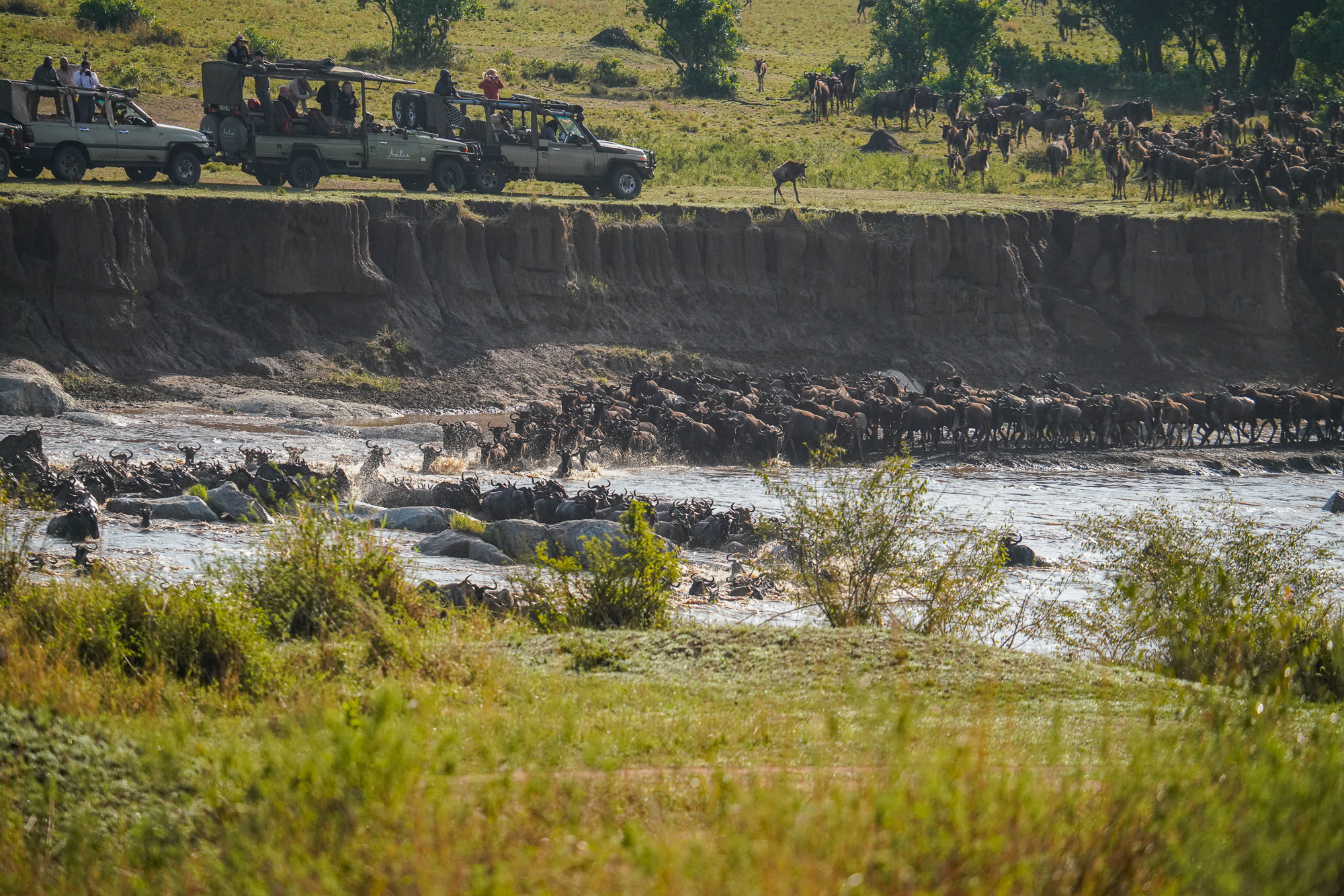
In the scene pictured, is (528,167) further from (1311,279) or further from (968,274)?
(1311,279)

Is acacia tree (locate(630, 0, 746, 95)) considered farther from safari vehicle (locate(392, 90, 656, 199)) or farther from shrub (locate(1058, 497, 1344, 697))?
shrub (locate(1058, 497, 1344, 697))

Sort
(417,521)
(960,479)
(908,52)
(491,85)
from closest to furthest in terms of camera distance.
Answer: (417,521)
(960,479)
(491,85)
(908,52)

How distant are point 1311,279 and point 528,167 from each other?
24.8 metres

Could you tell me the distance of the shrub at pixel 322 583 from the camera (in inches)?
374

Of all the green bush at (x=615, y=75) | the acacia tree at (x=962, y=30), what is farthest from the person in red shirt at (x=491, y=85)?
the acacia tree at (x=962, y=30)

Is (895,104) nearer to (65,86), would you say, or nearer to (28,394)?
(65,86)

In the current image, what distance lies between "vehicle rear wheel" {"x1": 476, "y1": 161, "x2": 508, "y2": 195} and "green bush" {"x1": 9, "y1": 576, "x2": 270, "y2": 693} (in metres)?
23.5

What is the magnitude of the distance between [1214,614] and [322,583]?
742 cm

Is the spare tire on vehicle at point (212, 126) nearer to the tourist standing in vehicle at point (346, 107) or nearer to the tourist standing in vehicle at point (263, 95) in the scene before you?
the tourist standing in vehicle at point (263, 95)

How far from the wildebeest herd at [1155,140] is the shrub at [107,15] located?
29.6m

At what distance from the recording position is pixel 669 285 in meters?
32.7

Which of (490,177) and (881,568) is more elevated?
(490,177)

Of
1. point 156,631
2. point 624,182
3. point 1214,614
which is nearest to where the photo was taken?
point 156,631

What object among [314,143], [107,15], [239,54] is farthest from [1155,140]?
[107,15]
